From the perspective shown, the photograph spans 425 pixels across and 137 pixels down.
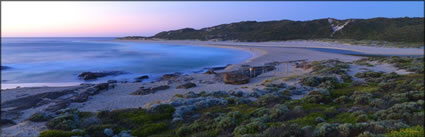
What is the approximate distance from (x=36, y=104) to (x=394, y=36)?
221ft

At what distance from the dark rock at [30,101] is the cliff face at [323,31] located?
6279cm

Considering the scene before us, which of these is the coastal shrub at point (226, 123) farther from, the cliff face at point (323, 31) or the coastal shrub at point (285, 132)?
the cliff face at point (323, 31)

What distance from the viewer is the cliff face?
58850 millimetres

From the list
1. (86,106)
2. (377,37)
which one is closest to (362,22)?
(377,37)

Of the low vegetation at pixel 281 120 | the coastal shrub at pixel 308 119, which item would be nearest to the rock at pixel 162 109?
the low vegetation at pixel 281 120

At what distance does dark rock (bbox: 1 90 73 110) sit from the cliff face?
206ft

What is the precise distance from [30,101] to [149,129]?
10478mm

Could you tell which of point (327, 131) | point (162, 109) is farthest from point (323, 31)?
point (327, 131)

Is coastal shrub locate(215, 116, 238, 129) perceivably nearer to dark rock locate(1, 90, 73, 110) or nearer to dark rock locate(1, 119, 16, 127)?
dark rock locate(1, 119, 16, 127)

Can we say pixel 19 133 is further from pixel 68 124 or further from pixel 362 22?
pixel 362 22

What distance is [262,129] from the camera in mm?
6625

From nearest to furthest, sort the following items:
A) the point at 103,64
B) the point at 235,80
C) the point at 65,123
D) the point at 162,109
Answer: the point at 65,123, the point at 162,109, the point at 235,80, the point at 103,64

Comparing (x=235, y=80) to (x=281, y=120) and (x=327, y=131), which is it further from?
(x=327, y=131)

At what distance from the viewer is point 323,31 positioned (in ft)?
254
